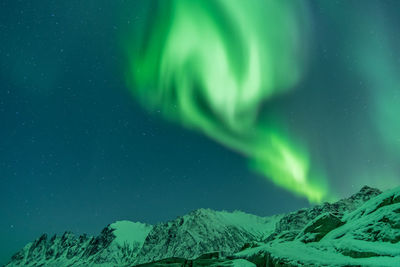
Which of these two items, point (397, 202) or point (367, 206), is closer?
point (397, 202)

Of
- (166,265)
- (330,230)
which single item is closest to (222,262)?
(166,265)

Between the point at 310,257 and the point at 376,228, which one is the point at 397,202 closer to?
the point at 376,228

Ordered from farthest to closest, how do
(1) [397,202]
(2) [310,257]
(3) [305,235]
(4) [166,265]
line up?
(3) [305,235] < (1) [397,202] < (4) [166,265] < (2) [310,257]

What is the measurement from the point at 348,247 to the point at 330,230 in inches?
675

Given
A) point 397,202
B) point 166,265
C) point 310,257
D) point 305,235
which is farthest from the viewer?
point 305,235

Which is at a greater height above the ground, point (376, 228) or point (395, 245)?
point (376, 228)

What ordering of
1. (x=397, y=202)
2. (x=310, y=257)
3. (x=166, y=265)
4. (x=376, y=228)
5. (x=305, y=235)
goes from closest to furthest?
(x=310, y=257), (x=166, y=265), (x=376, y=228), (x=397, y=202), (x=305, y=235)

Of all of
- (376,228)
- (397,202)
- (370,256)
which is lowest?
(370,256)

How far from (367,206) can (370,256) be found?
23909 millimetres

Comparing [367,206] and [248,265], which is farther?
[367,206]

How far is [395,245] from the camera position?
3344 cm

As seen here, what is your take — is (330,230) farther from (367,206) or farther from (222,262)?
(222,262)

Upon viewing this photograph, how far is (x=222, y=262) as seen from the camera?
32906 millimetres

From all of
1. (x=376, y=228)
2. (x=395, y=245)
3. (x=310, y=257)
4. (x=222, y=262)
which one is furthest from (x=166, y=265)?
(x=376, y=228)
